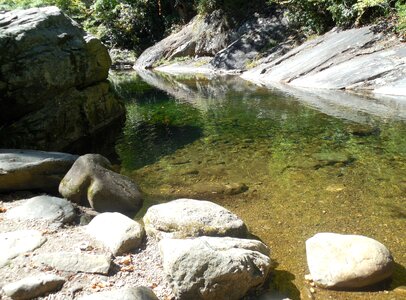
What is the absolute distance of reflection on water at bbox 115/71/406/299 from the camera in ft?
16.8

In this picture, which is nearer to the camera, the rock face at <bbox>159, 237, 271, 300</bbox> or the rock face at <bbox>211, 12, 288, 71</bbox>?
the rock face at <bbox>159, 237, 271, 300</bbox>

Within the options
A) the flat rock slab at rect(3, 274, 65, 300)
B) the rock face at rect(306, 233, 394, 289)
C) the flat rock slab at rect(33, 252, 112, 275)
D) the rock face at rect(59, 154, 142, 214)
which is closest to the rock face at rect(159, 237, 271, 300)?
the rock face at rect(306, 233, 394, 289)

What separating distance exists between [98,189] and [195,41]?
25460 millimetres

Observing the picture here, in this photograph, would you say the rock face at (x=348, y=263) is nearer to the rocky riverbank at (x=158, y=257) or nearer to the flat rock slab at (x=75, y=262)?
the rocky riverbank at (x=158, y=257)

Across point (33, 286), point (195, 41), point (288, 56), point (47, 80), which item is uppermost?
point (195, 41)

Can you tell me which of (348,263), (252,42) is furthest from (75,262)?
(252,42)

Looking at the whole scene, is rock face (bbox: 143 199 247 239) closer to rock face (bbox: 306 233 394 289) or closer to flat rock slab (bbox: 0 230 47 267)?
rock face (bbox: 306 233 394 289)

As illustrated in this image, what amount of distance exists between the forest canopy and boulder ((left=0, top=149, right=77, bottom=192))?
13.0m

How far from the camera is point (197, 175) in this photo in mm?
7520

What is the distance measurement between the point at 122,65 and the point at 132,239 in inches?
1330

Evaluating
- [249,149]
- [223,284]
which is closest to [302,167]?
[249,149]

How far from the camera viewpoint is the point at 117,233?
185 inches

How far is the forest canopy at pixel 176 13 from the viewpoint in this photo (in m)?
17.6

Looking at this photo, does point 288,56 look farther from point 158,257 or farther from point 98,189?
point 158,257
